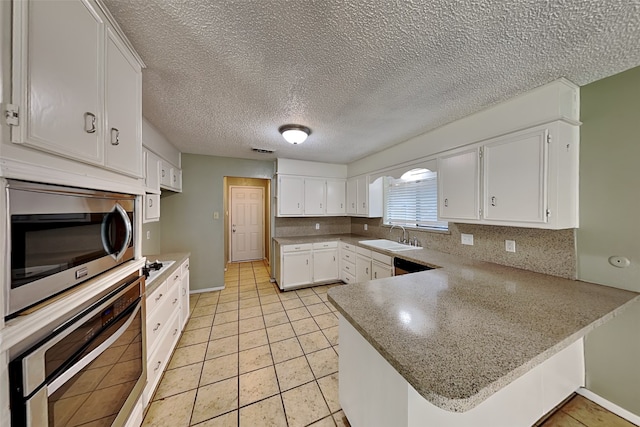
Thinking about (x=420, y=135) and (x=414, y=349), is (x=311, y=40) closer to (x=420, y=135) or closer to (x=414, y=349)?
(x=414, y=349)

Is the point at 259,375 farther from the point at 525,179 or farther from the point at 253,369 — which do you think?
the point at 525,179

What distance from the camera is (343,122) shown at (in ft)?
7.72

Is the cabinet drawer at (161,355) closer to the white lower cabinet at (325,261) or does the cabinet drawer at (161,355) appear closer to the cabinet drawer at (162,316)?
the cabinet drawer at (162,316)

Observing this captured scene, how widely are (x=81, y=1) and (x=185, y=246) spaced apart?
3.41m

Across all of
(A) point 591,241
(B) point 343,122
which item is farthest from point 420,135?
(A) point 591,241

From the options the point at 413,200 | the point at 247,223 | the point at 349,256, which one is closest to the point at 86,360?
the point at 349,256

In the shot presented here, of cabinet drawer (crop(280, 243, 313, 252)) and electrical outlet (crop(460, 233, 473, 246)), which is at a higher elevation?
electrical outlet (crop(460, 233, 473, 246))

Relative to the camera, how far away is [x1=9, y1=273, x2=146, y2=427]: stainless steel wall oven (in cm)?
64

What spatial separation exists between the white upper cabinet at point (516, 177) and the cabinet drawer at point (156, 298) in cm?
291

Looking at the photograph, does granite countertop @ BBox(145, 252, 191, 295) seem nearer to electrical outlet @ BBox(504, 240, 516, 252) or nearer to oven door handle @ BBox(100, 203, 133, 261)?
oven door handle @ BBox(100, 203, 133, 261)

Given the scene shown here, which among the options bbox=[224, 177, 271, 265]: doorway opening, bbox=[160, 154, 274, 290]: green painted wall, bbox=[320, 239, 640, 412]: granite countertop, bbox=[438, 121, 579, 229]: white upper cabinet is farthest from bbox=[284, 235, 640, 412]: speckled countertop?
bbox=[224, 177, 271, 265]: doorway opening

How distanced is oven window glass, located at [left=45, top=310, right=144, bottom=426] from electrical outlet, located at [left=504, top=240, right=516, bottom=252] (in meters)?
3.01

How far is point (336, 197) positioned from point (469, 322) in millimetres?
3480

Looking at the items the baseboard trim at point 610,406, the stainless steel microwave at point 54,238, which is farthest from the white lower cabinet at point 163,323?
the baseboard trim at point 610,406
